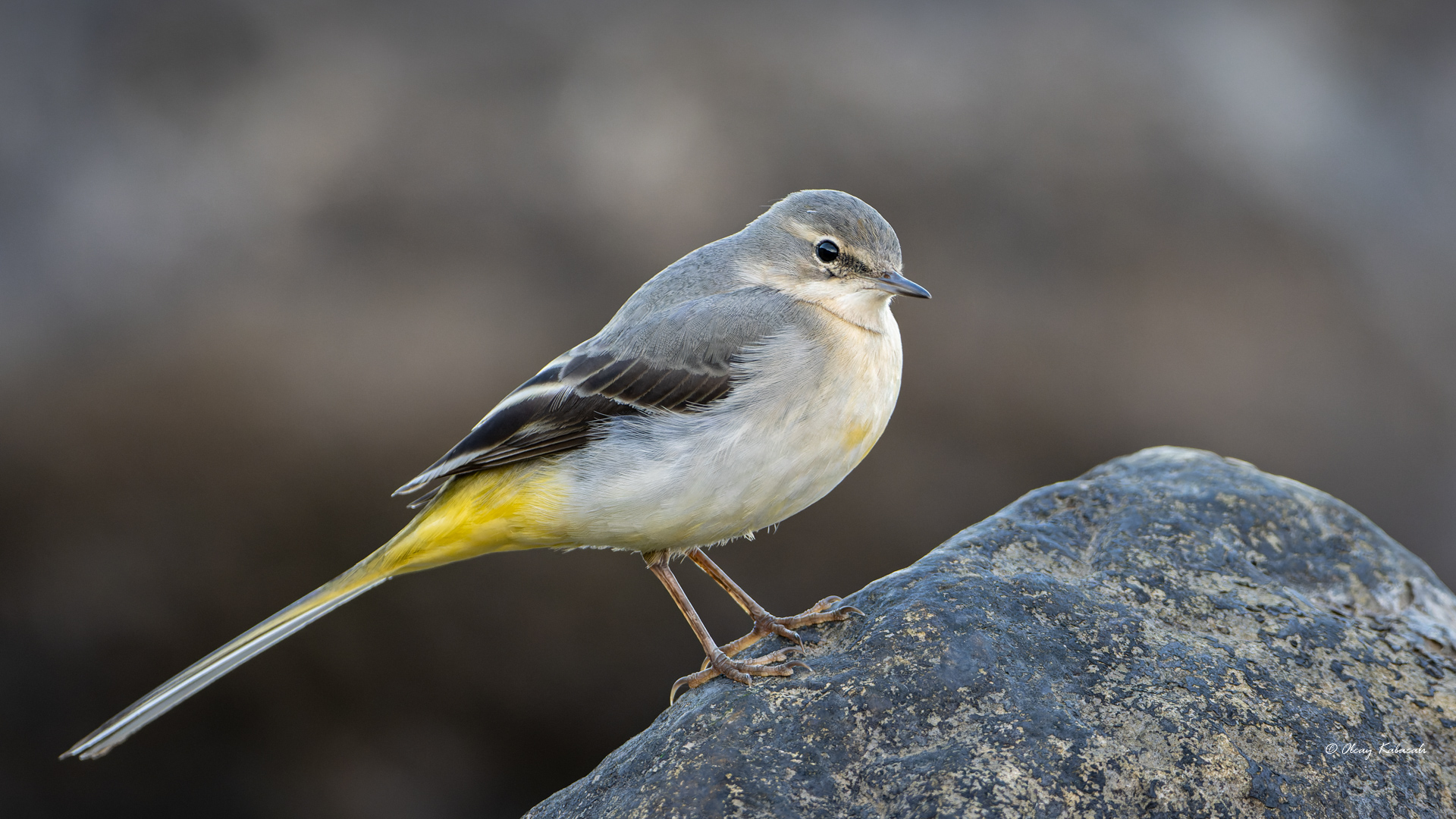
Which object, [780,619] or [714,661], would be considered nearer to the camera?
[714,661]

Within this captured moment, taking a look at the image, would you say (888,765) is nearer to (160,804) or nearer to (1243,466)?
(1243,466)

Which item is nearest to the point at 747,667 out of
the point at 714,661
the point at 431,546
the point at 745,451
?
the point at 714,661

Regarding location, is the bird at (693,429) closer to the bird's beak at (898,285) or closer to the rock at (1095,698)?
the bird's beak at (898,285)

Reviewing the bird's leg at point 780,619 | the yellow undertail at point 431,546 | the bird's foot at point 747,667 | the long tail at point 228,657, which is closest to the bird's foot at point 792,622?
the bird's leg at point 780,619

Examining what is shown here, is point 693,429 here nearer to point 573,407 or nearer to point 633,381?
point 633,381

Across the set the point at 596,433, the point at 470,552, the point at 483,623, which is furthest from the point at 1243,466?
the point at 483,623
